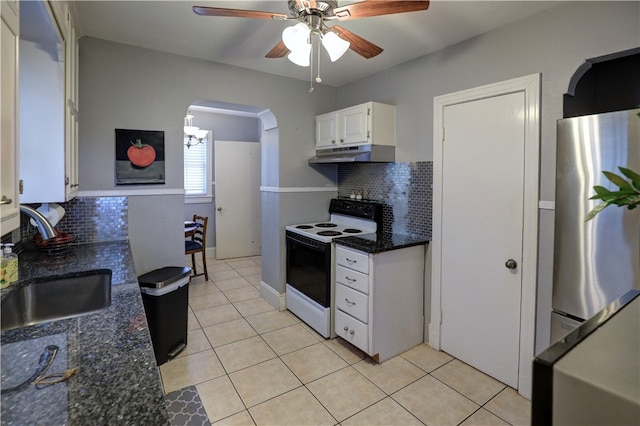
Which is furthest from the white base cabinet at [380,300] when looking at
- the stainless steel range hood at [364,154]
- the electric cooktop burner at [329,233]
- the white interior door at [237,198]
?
the white interior door at [237,198]

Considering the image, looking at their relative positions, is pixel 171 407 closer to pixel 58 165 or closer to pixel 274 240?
pixel 58 165

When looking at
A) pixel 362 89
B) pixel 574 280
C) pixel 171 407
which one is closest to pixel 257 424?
pixel 171 407

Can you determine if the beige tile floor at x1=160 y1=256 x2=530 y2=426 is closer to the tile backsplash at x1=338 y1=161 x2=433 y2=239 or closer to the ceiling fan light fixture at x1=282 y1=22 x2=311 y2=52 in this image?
the tile backsplash at x1=338 y1=161 x2=433 y2=239

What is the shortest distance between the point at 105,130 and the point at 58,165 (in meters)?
0.90

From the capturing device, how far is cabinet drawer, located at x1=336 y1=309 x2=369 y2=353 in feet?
8.45

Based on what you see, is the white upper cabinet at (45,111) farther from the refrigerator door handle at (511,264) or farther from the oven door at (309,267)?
the refrigerator door handle at (511,264)

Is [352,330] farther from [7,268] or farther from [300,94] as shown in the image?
[300,94]

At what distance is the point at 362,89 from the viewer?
349 cm

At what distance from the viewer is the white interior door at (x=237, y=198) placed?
552 centimetres

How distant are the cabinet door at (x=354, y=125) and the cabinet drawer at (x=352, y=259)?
104 centimetres

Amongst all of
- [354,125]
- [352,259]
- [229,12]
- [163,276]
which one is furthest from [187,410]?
[354,125]

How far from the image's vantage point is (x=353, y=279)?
2.68 m

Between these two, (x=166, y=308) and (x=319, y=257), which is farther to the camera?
(x=319, y=257)

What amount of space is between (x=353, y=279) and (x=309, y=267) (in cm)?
61
